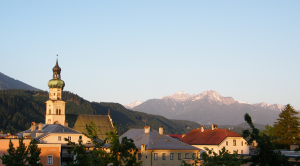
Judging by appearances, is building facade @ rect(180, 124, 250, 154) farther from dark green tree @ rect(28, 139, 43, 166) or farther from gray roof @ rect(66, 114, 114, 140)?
dark green tree @ rect(28, 139, 43, 166)

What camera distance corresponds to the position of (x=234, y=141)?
271 feet

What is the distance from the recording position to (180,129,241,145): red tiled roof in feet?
269

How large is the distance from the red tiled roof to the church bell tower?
36785 mm

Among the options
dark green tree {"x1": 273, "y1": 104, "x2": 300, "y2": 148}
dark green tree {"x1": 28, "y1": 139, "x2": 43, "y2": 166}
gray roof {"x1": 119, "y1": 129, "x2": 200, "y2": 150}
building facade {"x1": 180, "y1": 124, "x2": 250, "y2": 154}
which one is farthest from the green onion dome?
dark green tree {"x1": 28, "y1": 139, "x2": 43, "y2": 166}

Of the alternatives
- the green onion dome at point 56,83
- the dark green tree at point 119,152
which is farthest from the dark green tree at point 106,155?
the green onion dome at point 56,83

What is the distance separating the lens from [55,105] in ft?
361

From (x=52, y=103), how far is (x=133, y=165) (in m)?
74.3

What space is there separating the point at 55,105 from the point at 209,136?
44.6 metres

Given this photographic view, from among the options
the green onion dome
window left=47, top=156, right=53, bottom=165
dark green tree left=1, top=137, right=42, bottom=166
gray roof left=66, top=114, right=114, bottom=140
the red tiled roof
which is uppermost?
the green onion dome

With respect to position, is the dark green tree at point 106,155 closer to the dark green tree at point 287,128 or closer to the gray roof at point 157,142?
the gray roof at point 157,142

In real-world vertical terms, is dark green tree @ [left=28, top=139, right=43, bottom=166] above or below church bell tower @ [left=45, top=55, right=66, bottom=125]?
below

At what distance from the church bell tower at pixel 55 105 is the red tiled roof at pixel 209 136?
36785 millimetres

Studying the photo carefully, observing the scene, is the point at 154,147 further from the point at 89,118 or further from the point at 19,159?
the point at 89,118

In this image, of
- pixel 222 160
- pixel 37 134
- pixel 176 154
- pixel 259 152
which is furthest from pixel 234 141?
pixel 259 152
